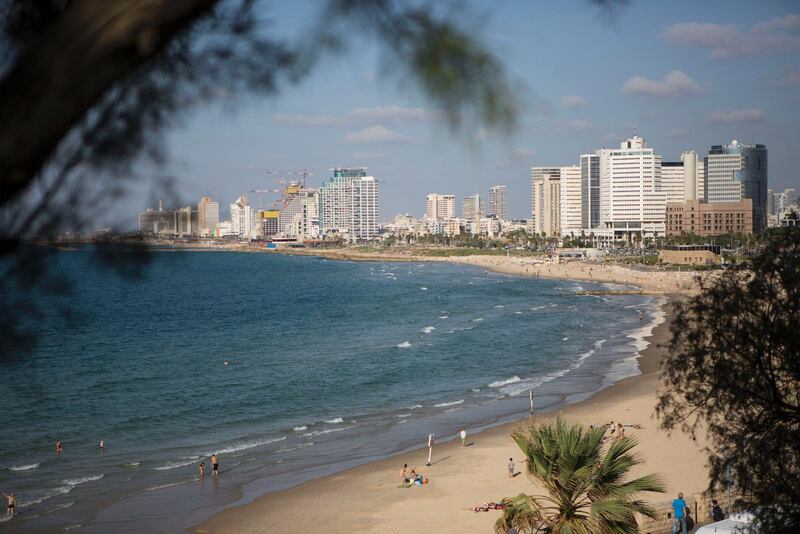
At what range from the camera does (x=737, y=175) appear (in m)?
194

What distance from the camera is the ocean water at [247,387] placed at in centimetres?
1883

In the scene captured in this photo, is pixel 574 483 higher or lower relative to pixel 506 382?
higher

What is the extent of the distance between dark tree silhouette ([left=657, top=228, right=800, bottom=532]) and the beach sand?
7727 millimetres

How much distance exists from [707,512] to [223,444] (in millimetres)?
14945

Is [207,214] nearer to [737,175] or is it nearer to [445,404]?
[445,404]

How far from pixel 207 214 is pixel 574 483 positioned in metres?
8.33

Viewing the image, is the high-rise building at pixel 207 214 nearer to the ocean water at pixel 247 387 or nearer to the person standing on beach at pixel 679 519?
the ocean water at pixel 247 387

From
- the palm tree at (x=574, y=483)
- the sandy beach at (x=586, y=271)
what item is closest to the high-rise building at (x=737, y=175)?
the sandy beach at (x=586, y=271)

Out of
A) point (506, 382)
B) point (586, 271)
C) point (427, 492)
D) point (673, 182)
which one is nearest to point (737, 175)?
point (673, 182)

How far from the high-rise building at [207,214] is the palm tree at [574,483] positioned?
7.65 metres

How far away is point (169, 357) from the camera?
4488 cm

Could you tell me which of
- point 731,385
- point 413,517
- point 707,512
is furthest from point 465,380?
point 731,385

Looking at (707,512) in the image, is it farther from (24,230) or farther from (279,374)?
(279,374)

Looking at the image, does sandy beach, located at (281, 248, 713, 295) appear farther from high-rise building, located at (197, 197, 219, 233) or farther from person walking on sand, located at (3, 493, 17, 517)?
high-rise building, located at (197, 197, 219, 233)
